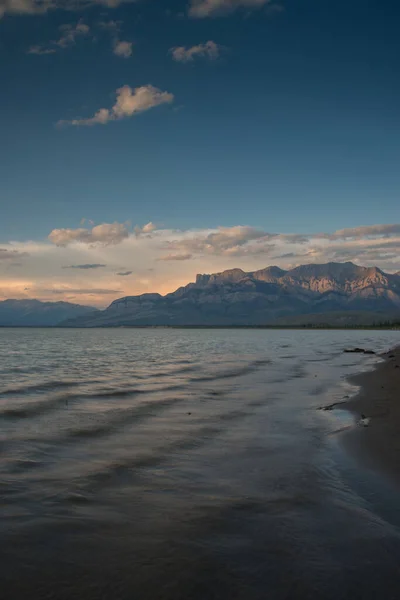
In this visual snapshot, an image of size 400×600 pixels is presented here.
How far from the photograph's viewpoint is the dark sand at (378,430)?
12878 mm

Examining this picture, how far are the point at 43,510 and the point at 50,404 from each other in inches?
556

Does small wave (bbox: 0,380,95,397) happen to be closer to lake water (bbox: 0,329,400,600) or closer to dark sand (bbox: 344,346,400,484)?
lake water (bbox: 0,329,400,600)

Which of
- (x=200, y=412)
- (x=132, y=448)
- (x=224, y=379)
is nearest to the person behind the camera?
(x=132, y=448)

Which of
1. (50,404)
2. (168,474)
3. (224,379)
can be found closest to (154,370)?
(224,379)

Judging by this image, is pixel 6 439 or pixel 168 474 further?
pixel 6 439

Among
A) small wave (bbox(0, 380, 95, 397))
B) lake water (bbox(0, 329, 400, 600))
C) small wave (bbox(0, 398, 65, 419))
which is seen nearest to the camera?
lake water (bbox(0, 329, 400, 600))

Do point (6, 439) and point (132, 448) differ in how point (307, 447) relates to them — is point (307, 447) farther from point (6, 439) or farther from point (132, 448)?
point (6, 439)

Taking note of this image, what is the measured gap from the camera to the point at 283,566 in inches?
276

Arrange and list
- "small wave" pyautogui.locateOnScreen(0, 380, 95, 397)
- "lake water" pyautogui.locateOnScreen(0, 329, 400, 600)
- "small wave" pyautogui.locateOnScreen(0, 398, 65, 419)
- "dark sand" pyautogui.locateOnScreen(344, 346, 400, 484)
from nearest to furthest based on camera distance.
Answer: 1. "lake water" pyautogui.locateOnScreen(0, 329, 400, 600)
2. "dark sand" pyautogui.locateOnScreen(344, 346, 400, 484)
3. "small wave" pyautogui.locateOnScreen(0, 398, 65, 419)
4. "small wave" pyautogui.locateOnScreen(0, 380, 95, 397)

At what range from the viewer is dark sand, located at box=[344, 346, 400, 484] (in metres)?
12.9

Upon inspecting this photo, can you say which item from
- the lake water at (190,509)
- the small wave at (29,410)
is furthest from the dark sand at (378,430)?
the small wave at (29,410)

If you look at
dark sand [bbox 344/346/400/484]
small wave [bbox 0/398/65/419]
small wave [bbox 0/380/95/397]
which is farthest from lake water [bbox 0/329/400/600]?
small wave [bbox 0/380/95/397]

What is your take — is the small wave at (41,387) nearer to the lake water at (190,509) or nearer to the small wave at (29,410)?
the small wave at (29,410)

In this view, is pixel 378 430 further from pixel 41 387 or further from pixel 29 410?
pixel 41 387
